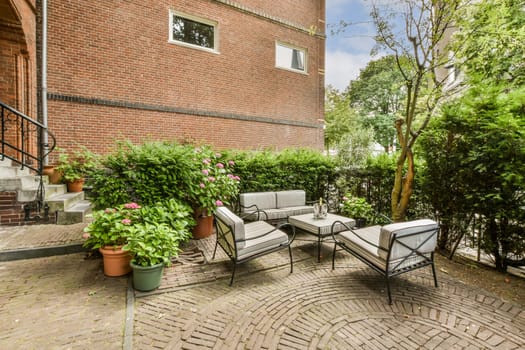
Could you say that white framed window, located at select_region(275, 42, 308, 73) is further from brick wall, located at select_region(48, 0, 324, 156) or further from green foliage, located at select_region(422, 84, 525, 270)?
green foliage, located at select_region(422, 84, 525, 270)

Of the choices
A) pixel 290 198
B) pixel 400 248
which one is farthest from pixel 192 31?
pixel 400 248

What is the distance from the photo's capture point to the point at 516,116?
12.0 ft

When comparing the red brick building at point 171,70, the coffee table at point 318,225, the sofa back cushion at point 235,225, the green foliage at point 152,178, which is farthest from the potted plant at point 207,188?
the red brick building at point 171,70

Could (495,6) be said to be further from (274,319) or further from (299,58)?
(299,58)

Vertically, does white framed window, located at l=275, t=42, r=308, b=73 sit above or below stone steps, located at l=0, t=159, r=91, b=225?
above

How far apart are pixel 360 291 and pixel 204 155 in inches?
136

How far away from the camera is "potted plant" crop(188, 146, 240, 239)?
4.62 meters

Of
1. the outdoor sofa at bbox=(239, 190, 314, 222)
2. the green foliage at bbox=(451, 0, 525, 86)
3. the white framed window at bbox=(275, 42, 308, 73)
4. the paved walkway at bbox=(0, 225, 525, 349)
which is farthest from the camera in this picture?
the white framed window at bbox=(275, 42, 308, 73)

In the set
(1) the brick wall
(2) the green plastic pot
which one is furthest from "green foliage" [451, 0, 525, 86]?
(1) the brick wall

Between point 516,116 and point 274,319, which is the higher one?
point 516,116

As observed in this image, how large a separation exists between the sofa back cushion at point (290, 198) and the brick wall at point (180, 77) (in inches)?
151

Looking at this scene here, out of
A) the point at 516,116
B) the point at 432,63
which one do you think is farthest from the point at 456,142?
the point at 432,63

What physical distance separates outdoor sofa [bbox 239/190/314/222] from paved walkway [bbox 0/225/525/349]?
5.60 ft

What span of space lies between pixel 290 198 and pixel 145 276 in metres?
3.79
